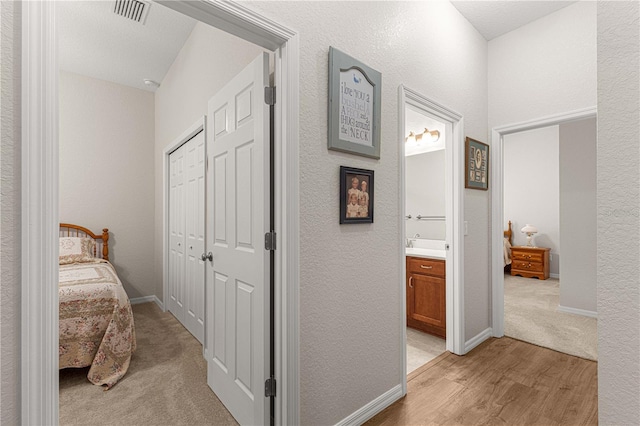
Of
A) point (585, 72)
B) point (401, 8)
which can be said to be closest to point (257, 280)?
point (401, 8)

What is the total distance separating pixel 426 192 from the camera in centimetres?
382

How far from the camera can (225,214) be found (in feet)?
6.38

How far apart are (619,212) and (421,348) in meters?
2.43

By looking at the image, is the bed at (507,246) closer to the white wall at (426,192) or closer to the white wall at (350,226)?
the white wall at (426,192)

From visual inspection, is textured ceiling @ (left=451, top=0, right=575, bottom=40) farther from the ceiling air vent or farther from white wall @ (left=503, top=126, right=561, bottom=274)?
white wall @ (left=503, top=126, right=561, bottom=274)

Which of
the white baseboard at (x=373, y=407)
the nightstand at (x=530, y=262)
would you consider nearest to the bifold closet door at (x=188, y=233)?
the white baseboard at (x=373, y=407)

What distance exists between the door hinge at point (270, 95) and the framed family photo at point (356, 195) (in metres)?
0.50

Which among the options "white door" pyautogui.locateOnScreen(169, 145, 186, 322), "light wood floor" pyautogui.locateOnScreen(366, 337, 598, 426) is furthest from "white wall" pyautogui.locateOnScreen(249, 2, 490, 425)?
"white door" pyautogui.locateOnScreen(169, 145, 186, 322)

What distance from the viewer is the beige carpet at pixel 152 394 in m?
1.89

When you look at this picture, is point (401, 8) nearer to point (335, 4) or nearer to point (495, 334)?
point (335, 4)

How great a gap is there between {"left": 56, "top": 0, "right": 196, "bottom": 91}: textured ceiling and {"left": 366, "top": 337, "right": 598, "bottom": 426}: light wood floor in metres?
3.69

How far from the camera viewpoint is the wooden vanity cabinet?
2941 millimetres

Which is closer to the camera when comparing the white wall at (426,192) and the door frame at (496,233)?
the door frame at (496,233)

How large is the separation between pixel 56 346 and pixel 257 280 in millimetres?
810
